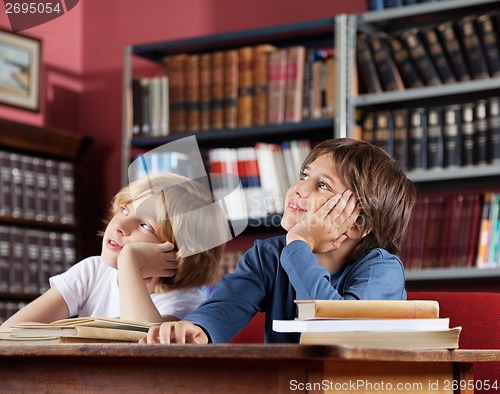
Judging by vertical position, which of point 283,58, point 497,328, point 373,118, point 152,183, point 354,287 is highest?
point 283,58

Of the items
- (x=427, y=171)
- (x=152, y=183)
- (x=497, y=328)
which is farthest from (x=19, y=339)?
(x=427, y=171)

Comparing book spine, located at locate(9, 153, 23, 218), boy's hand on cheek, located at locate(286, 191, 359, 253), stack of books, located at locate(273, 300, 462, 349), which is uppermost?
book spine, located at locate(9, 153, 23, 218)

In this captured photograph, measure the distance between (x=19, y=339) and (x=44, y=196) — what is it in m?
2.71

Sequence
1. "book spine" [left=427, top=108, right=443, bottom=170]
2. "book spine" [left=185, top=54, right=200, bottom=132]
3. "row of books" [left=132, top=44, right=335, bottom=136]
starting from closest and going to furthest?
"book spine" [left=427, top=108, right=443, bottom=170]
"row of books" [left=132, top=44, right=335, bottom=136]
"book spine" [left=185, top=54, right=200, bottom=132]

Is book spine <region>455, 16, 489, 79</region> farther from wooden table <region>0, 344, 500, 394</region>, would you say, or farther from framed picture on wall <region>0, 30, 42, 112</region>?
wooden table <region>0, 344, 500, 394</region>

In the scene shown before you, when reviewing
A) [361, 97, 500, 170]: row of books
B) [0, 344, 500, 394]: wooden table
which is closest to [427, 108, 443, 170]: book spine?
[361, 97, 500, 170]: row of books

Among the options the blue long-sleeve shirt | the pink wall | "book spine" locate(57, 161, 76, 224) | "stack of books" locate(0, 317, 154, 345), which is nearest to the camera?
"stack of books" locate(0, 317, 154, 345)

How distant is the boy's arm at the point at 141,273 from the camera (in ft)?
5.53

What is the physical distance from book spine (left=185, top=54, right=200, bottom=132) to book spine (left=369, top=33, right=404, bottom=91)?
729 millimetres

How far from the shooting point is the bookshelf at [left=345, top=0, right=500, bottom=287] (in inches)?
127

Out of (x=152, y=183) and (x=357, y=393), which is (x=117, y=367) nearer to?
(x=357, y=393)

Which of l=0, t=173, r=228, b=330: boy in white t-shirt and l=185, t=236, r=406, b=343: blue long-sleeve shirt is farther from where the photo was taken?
l=0, t=173, r=228, b=330: boy in white t-shirt

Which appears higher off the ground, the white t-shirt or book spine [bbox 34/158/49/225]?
book spine [bbox 34/158/49/225]

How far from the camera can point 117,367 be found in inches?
43.6
